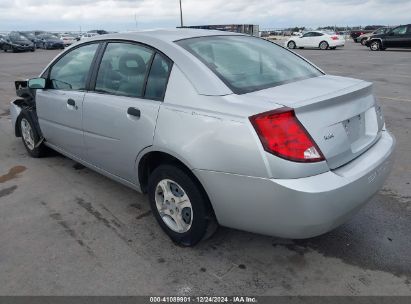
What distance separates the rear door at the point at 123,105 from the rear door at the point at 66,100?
0.20 m

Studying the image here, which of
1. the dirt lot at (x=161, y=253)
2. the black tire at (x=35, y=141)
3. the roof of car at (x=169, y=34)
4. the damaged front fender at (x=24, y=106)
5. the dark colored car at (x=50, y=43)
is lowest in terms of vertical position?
the dark colored car at (x=50, y=43)

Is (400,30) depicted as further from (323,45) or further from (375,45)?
(323,45)

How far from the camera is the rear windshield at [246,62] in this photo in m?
2.97

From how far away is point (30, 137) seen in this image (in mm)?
5336

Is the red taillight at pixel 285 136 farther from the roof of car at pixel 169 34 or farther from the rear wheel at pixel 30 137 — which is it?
the rear wheel at pixel 30 137

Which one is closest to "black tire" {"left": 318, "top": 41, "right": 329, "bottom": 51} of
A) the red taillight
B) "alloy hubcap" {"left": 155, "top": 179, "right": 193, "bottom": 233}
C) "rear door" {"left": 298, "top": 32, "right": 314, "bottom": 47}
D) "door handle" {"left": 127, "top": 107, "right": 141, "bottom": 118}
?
"rear door" {"left": 298, "top": 32, "right": 314, "bottom": 47}

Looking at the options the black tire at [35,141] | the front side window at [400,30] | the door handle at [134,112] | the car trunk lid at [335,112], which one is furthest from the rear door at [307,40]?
the door handle at [134,112]

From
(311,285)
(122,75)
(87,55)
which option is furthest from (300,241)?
(87,55)

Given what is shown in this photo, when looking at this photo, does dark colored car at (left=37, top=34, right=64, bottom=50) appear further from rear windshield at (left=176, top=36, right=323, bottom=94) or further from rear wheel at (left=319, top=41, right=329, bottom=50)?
rear windshield at (left=176, top=36, right=323, bottom=94)

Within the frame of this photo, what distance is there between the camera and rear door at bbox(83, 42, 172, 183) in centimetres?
312

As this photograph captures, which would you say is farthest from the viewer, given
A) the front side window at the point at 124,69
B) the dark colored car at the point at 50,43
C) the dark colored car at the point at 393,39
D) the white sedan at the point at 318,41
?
the dark colored car at the point at 50,43

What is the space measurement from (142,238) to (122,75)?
4.63 feet

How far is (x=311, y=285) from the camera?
8.80 feet

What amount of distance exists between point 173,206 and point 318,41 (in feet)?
95.0
